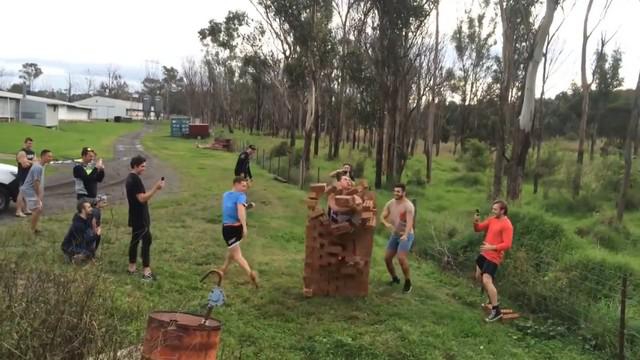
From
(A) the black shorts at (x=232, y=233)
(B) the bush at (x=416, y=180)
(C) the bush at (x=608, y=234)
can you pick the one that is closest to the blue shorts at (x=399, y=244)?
(A) the black shorts at (x=232, y=233)

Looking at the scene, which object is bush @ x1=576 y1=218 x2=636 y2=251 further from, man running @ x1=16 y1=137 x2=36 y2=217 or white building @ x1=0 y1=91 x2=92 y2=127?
white building @ x1=0 y1=91 x2=92 y2=127

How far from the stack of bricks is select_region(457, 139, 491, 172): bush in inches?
901

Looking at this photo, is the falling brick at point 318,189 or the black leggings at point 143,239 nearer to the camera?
the black leggings at point 143,239

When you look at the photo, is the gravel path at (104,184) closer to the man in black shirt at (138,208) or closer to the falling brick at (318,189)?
the man in black shirt at (138,208)

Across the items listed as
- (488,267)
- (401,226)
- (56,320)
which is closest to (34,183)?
(401,226)

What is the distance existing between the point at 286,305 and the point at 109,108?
106710mm

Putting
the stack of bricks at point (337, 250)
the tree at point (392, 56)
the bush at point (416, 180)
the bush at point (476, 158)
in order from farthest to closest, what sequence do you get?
the bush at point (476, 158), the bush at point (416, 180), the tree at point (392, 56), the stack of bricks at point (337, 250)

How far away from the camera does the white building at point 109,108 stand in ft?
345

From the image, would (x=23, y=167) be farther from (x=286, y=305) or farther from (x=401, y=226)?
(x=401, y=226)

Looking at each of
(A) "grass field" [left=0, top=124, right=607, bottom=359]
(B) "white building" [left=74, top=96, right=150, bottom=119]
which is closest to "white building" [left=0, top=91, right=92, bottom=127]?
(B) "white building" [left=74, top=96, right=150, bottom=119]

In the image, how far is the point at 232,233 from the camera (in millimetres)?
8648

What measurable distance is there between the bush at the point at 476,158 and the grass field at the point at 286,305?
18.5m

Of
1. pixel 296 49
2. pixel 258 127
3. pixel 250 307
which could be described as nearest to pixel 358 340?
pixel 250 307

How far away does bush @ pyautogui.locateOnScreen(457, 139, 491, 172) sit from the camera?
31031 mm
